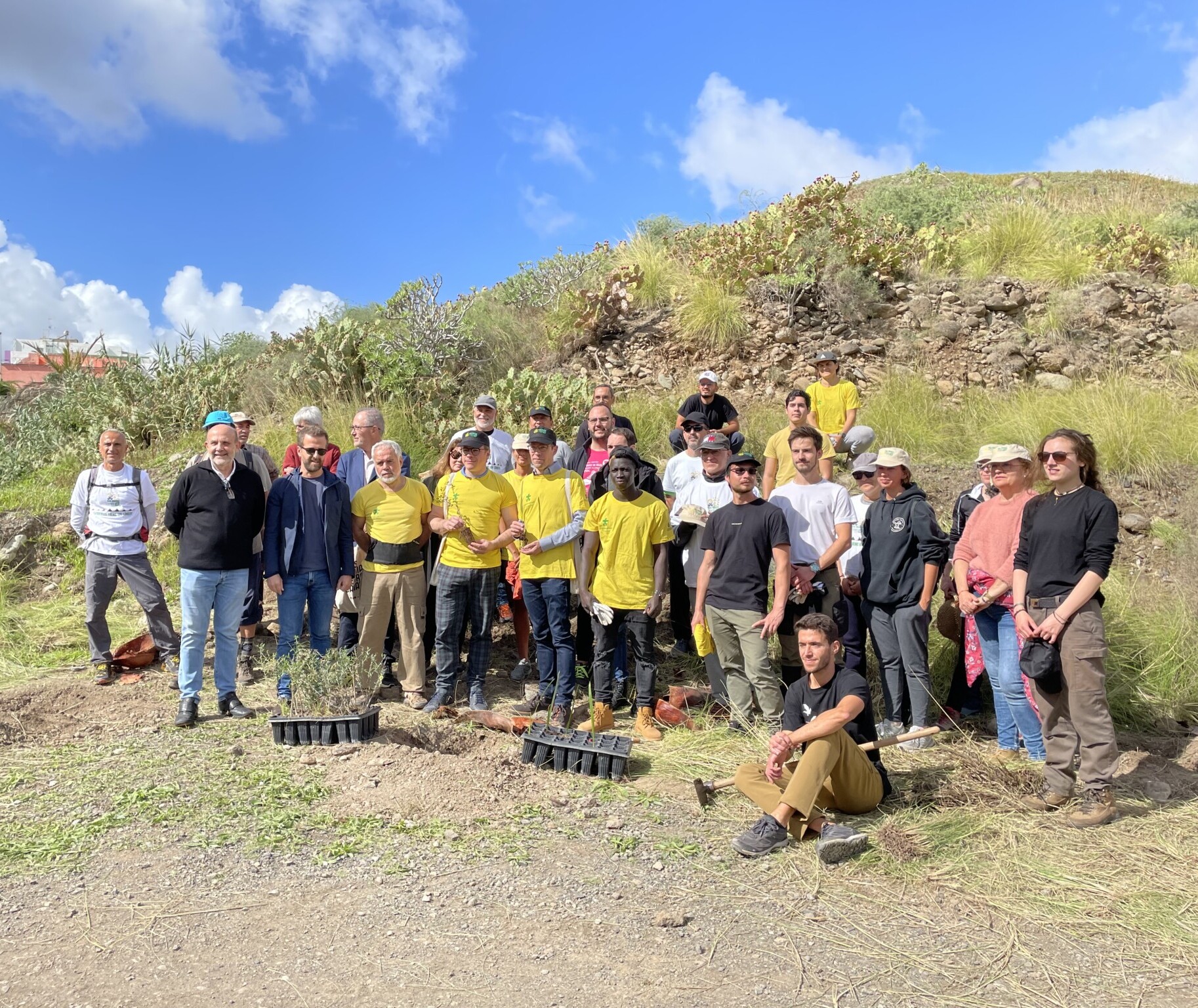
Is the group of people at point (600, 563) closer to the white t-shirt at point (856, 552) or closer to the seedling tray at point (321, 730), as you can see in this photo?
the white t-shirt at point (856, 552)

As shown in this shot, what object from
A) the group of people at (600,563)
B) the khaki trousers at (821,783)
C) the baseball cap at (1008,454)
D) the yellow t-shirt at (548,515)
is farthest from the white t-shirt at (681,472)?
the khaki trousers at (821,783)

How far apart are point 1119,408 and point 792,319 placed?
432cm

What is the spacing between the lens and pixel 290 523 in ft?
20.5

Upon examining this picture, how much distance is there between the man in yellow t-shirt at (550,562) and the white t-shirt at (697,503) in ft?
2.34

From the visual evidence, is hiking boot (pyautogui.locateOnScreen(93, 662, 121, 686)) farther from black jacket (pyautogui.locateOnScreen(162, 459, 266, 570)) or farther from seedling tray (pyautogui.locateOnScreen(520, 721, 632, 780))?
seedling tray (pyautogui.locateOnScreen(520, 721, 632, 780))

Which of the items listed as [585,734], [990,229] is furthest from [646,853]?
[990,229]

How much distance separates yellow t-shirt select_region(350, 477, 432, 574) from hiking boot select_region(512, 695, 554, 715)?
1.23 m

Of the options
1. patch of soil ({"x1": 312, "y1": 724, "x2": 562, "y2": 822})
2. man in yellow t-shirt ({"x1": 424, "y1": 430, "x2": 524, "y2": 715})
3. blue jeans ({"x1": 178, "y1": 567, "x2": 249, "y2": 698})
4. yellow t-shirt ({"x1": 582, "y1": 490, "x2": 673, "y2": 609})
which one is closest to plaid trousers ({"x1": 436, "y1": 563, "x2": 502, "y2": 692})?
man in yellow t-shirt ({"x1": 424, "y1": 430, "x2": 524, "y2": 715})

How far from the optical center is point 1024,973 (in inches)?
134

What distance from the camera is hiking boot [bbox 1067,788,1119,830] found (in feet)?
14.9

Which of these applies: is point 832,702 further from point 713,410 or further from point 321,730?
point 713,410

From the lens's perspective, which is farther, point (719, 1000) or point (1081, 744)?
point (1081, 744)

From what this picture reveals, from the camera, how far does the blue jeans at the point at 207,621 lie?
19.4 feet

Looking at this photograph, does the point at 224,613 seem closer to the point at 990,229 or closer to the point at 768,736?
the point at 768,736
